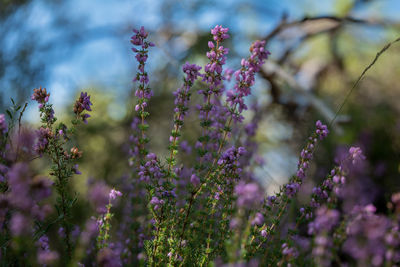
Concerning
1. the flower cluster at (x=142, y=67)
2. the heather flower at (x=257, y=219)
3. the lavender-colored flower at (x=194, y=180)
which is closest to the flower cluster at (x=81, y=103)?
the flower cluster at (x=142, y=67)

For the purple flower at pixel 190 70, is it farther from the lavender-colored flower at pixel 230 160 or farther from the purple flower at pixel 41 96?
the purple flower at pixel 41 96

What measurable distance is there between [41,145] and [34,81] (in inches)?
105

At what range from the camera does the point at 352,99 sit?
545cm

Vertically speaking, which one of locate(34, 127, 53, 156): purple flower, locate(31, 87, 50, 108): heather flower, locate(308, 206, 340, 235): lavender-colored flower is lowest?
locate(308, 206, 340, 235): lavender-colored flower

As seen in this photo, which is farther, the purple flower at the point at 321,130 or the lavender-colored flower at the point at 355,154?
the purple flower at the point at 321,130

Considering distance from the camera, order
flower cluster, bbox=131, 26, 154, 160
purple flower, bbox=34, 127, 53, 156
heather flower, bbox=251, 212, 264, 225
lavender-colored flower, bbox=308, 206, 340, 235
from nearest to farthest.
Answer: lavender-colored flower, bbox=308, 206, 340, 235, heather flower, bbox=251, 212, 264, 225, purple flower, bbox=34, 127, 53, 156, flower cluster, bbox=131, 26, 154, 160

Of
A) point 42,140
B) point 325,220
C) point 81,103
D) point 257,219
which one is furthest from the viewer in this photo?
point 81,103

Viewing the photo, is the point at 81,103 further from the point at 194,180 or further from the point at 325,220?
the point at 325,220

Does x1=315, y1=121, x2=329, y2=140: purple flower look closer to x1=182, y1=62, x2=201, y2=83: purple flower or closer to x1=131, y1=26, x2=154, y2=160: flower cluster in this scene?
x1=182, y1=62, x2=201, y2=83: purple flower

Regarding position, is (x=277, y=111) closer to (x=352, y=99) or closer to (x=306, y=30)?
(x=352, y=99)

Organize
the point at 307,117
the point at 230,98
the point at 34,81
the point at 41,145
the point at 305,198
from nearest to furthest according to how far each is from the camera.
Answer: the point at 41,145 < the point at 230,98 < the point at 305,198 < the point at 34,81 < the point at 307,117

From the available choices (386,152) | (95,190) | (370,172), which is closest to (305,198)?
(370,172)

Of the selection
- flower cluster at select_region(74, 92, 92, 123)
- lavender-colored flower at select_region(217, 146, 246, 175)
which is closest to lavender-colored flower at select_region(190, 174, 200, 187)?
lavender-colored flower at select_region(217, 146, 246, 175)

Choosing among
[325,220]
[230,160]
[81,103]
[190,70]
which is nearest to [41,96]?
[81,103]
